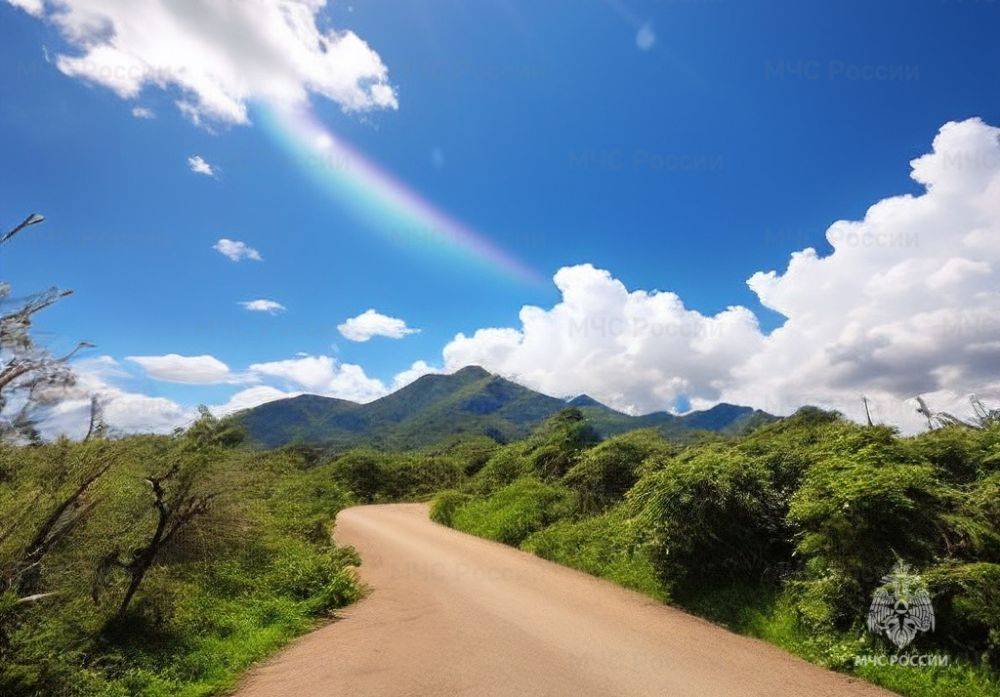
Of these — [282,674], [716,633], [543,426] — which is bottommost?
[282,674]

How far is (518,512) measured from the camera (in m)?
18.8

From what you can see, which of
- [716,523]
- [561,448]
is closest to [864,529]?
[716,523]

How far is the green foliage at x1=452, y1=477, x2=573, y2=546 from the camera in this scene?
1820cm

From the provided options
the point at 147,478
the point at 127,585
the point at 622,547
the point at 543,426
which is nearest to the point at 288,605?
the point at 127,585

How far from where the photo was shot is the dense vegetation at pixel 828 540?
6.58 meters

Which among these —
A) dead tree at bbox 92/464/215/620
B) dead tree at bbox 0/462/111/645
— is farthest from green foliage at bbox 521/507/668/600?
dead tree at bbox 0/462/111/645

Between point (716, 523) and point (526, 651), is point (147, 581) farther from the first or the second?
point (716, 523)

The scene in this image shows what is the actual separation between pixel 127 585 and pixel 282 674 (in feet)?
10.5

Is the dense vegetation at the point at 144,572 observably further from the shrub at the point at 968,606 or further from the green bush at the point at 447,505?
the green bush at the point at 447,505

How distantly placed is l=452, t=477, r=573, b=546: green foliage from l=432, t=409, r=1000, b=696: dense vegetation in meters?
3.19

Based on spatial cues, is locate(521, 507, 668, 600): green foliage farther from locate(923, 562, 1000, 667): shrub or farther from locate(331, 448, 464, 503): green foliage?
locate(331, 448, 464, 503): green foliage

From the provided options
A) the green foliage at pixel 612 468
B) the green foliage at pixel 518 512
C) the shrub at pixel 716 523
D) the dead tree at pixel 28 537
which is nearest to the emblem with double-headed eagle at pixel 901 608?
the shrub at pixel 716 523

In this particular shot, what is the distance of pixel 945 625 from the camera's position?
6621 mm

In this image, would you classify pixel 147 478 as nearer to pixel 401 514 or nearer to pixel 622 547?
pixel 622 547
